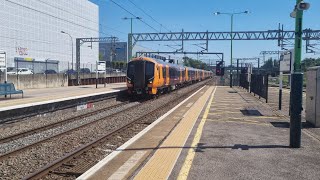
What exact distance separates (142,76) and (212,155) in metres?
17.9

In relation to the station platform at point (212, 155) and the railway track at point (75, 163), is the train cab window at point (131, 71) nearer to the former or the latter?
the station platform at point (212, 155)

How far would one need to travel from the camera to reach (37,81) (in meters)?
31.5

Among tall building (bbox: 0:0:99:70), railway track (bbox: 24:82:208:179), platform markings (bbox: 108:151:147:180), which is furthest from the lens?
tall building (bbox: 0:0:99:70)

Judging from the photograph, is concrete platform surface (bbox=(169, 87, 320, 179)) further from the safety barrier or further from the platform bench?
the safety barrier

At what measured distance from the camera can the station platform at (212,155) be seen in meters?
6.66

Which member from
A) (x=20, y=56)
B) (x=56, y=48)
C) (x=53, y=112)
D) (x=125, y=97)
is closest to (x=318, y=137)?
(x=53, y=112)

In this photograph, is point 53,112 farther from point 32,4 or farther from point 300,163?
point 32,4

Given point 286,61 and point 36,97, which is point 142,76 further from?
point 286,61

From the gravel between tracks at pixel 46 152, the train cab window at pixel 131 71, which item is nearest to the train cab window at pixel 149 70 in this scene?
the train cab window at pixel 131 71

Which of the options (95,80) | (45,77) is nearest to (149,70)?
(45,77)

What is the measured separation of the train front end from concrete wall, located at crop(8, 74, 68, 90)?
341 inches

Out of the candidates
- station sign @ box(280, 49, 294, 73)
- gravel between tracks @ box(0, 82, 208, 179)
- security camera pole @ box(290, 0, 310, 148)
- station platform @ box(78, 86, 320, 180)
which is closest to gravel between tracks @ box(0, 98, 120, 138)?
gravel between tracks @ box(0, 82, 208, 179)

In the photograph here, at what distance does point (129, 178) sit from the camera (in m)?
6.41

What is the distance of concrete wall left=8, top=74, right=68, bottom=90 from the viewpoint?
28.6 metres
